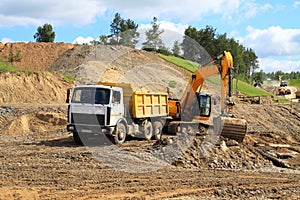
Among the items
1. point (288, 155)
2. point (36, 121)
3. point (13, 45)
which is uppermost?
point (13, 45)

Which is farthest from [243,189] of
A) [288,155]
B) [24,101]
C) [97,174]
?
[24,101]

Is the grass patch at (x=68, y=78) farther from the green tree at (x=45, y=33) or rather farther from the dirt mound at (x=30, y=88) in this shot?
the green tree at (x=45, y=33)

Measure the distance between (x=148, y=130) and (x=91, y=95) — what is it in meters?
4.02

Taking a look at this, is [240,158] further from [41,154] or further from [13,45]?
[13,45]

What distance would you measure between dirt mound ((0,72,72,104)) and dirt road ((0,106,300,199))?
14.0m

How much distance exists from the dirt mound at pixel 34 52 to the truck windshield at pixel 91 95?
106ft

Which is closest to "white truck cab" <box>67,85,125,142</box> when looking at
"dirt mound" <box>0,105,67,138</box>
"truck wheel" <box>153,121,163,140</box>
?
"truck wheel" <box>153,121,163,140</box>

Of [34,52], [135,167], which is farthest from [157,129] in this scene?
[34,52]

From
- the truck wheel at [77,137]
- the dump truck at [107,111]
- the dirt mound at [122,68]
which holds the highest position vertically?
the dirt mound at [122,68]

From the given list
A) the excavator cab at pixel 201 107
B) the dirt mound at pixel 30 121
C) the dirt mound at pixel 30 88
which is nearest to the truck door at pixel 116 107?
the excavator cab at pixel 201 107

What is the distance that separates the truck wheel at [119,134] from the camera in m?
16.0

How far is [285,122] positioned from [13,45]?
34.3 meters

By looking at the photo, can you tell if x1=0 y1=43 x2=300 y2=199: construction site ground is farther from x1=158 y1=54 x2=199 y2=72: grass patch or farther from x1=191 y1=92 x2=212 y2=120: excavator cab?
x1=158 y1=54 x2=199 y2=72: grass patch

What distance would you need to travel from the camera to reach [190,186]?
1037 cm
